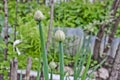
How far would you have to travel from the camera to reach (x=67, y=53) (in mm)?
3648

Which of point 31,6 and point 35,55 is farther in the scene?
point 31,6

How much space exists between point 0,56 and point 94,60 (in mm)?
1318

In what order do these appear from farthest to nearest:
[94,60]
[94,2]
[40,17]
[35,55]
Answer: [94,2]
[94,60]
[35,55]
[40,17]

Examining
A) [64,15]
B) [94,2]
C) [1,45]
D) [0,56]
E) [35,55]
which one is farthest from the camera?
[94,2]

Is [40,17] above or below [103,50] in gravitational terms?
above

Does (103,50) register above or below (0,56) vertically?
below

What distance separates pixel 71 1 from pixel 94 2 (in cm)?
39

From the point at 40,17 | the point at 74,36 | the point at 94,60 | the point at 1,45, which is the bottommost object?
the point at 94,60

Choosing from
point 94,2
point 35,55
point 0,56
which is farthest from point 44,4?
point 0,56

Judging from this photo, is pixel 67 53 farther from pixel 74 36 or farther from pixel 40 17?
pixel 40 17

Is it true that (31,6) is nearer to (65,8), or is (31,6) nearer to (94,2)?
(65,8)

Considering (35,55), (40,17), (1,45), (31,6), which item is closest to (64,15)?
(31,6)

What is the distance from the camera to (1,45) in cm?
205

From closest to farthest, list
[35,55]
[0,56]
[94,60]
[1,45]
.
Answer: [1,45]
[0,56]
[35,55]
[94,60]
